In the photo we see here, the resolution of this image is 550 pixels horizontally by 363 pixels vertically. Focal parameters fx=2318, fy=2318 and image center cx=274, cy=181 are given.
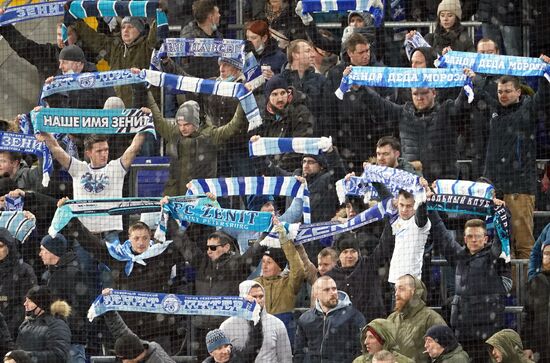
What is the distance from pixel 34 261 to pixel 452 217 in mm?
3575

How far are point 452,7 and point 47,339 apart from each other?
15.5ft

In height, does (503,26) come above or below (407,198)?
above

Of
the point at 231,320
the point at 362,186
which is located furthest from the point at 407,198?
the point at 231,320

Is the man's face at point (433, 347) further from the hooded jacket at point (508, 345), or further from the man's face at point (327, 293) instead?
the man's face at point (327, 293)

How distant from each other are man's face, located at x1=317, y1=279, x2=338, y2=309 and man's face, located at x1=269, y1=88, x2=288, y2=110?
2.01 metres

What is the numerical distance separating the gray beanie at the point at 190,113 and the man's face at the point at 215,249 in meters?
1.36

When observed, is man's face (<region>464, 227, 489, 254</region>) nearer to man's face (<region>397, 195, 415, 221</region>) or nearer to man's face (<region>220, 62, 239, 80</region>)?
man's face (<region>397, 195, 415, 221</region>)

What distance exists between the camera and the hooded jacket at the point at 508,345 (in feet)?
61.0

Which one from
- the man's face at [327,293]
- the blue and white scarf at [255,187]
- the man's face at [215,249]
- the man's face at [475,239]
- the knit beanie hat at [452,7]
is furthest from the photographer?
the knit beanie hat at [452,7]

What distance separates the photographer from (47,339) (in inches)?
750

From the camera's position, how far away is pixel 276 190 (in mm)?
19750

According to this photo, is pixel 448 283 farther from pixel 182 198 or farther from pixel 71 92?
pixel 71 92

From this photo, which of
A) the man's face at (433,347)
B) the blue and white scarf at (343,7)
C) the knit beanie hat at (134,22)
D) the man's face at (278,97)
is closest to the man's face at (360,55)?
the blue and white scarf at (343,7)

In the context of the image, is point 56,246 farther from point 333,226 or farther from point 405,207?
point 405,207
